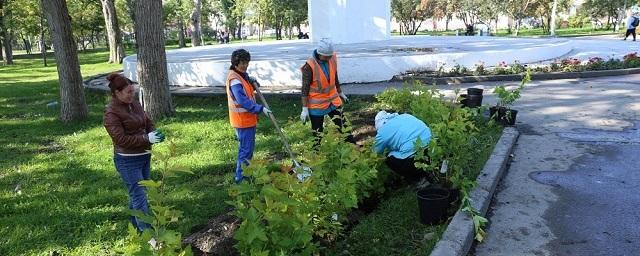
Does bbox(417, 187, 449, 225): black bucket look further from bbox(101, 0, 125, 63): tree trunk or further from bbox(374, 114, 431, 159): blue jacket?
bbox(101, 0, 125, 63): tree trunk

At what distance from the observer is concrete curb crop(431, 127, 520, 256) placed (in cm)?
352

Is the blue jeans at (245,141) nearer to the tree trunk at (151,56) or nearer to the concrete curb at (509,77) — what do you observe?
the tree trunk at (151,56)

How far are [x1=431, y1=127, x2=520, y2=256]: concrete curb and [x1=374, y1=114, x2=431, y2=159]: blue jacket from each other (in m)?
0.68

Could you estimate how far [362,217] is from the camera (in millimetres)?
4312

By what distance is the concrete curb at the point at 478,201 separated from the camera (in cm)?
352

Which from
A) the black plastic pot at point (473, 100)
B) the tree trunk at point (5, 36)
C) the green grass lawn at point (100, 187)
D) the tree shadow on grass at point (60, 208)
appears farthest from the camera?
the tree trunk at point (5, 36)

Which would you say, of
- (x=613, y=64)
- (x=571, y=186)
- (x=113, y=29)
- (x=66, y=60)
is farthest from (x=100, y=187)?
(x=113, y=29)

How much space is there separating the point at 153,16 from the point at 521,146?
20.2 ft

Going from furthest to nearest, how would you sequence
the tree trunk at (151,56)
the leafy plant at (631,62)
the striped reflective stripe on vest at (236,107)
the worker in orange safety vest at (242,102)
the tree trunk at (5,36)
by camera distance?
the tree trunk at (5,36), the leafy plant at (631,62), the tree trunk at (151,56), the striped reflective stripe on vest at (236,107), the worker in orange safety vest at (242,102)

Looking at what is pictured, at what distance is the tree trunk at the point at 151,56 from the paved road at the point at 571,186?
590cm

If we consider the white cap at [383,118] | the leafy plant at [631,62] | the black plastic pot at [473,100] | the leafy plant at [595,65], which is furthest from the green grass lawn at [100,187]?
the leafy plant at [631,62]

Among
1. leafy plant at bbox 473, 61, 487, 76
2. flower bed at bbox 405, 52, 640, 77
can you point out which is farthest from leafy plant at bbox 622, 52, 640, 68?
leafy plant at bbox 473, 61, 487, 76

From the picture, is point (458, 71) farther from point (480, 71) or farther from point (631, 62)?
point (631, 62)

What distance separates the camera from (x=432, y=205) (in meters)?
3.87
